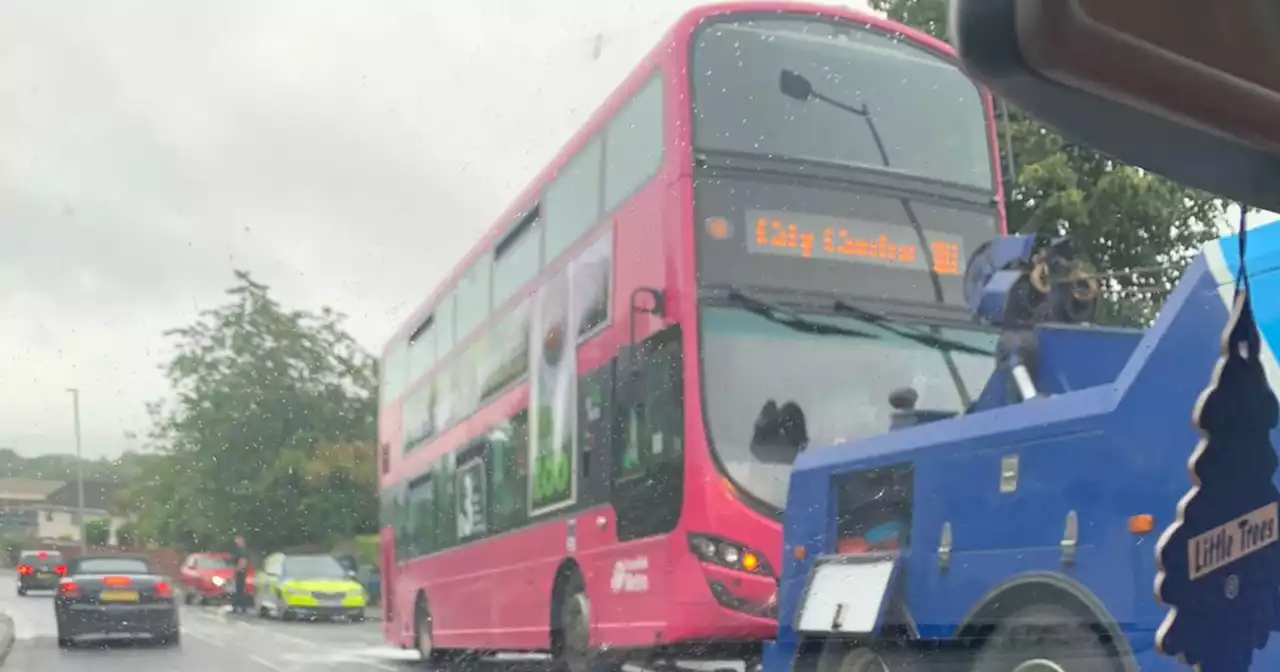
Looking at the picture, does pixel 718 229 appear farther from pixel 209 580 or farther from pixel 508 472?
pixel 209 580

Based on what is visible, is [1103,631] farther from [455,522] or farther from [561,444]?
[455,522]

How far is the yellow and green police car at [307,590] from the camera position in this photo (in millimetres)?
19875

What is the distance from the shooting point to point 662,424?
7648 mm

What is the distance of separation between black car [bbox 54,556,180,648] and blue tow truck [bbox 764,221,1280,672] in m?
11.3

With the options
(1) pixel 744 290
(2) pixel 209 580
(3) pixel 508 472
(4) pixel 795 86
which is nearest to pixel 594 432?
(1) pixel 744 290

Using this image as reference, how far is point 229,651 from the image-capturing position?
14.4m

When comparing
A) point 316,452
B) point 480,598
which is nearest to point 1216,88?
point 480,598

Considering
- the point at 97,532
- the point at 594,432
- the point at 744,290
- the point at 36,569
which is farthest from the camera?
the point at 36,569

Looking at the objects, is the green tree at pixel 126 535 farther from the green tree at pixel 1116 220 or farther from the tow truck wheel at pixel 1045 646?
the tow truck wheel at pixel 1045 646

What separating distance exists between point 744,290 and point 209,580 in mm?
15188

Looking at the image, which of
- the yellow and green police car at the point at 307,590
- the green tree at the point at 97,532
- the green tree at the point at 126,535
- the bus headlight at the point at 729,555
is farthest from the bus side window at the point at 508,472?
the yellow and green police car at the point at 307,590

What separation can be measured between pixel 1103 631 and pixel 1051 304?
1.54m

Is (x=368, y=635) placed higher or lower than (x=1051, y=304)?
lower

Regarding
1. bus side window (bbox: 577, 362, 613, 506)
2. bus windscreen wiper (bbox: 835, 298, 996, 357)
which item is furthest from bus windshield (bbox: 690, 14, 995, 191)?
bus side window (bbox: 577, 362, 613, 506)
